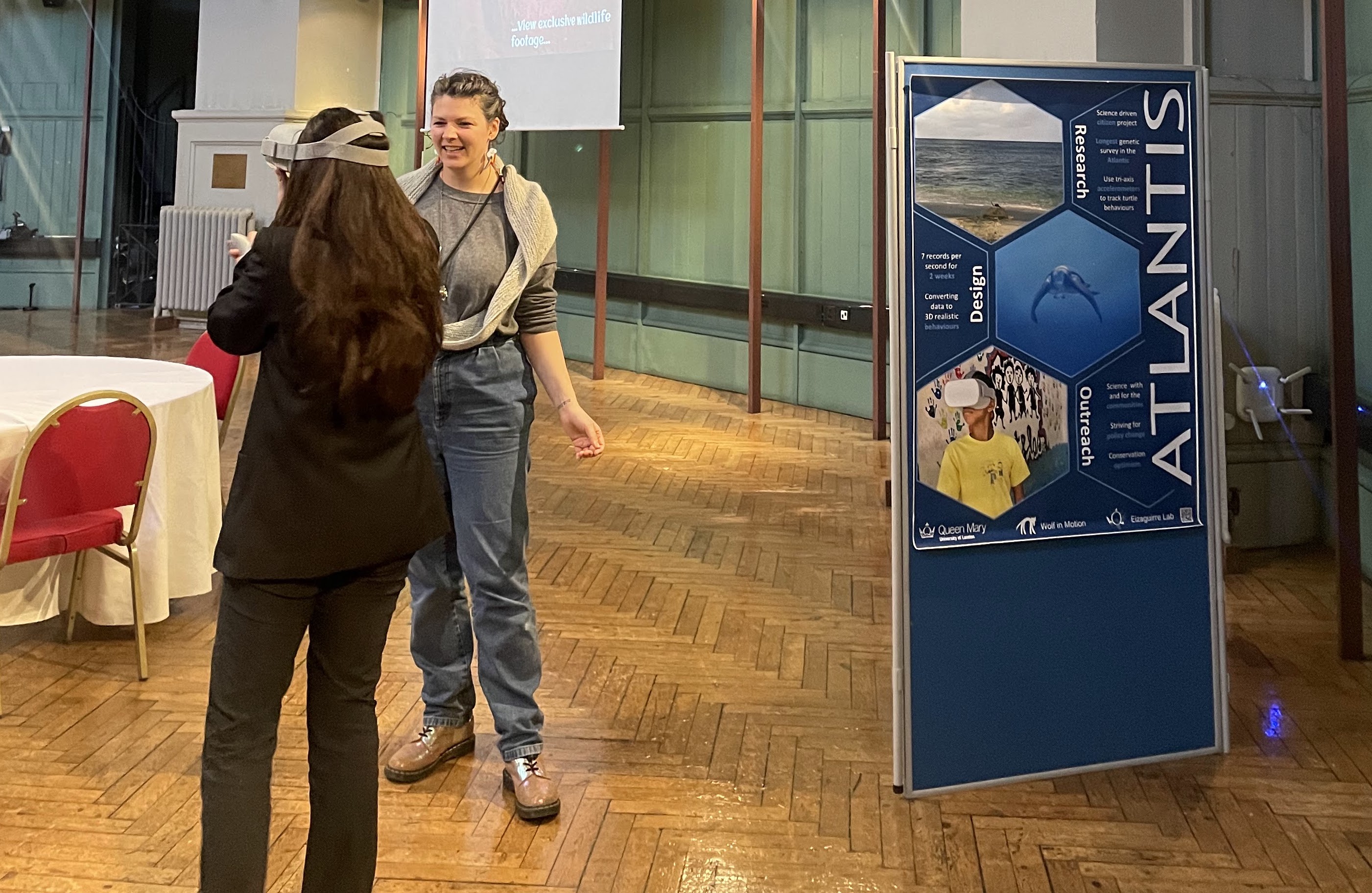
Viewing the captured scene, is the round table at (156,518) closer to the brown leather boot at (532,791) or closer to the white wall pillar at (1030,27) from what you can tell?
the brown leather boot at (532,791)

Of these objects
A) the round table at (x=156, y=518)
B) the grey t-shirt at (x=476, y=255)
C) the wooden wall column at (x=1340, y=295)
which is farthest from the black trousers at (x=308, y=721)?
the wooden wall column at (x=1340, y=295)

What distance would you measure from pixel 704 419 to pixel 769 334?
1.11m

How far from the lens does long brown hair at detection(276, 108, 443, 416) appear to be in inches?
74.0

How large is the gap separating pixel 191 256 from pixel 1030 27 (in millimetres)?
9183

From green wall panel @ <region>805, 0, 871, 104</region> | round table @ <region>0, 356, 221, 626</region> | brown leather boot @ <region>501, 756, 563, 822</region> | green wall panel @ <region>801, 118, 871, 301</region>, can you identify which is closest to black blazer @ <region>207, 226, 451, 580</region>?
brown leather boot @ <region>501, 756, 563, 822</region>

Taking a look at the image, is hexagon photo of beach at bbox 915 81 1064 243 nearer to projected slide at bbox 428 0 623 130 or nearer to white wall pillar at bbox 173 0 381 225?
projected slide at bbox 428 0 623 130

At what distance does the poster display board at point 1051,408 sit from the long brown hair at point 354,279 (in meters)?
1.19

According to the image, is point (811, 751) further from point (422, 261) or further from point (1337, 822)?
point (422, 261)

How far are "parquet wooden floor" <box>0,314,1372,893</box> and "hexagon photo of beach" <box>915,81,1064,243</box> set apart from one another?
1.26 meters

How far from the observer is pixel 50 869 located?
96.8 inches

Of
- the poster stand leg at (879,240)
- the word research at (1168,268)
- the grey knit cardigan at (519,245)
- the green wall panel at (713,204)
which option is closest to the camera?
the grey knit cardigan at (519,245)

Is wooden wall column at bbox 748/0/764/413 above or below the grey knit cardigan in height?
above

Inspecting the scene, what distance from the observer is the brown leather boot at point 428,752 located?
291 centimetres

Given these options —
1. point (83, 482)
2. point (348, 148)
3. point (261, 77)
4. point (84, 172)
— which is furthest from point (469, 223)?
point (84, 172)
